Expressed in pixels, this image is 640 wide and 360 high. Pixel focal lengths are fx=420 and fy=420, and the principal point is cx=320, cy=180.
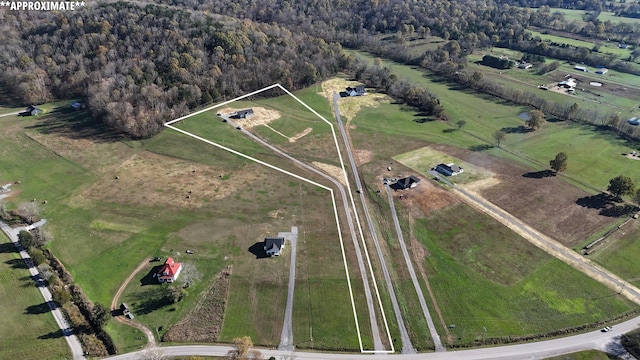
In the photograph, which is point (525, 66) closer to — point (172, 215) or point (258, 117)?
point (258, 117)

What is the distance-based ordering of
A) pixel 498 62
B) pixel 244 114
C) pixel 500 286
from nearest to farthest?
pixel 500 286, pixel 244 114, pixel 498 62

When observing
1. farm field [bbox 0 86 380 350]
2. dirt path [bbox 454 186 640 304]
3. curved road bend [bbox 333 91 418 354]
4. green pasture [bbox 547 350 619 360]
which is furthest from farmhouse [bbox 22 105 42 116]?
green pasture [bbox 547 350 619 360]

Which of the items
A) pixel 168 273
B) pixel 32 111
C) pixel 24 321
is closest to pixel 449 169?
pixel 168 273

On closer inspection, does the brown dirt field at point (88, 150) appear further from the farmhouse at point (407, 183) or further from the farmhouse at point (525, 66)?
the farmhouse at point (525, 66)

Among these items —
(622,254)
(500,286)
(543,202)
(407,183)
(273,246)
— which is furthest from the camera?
(407,183)

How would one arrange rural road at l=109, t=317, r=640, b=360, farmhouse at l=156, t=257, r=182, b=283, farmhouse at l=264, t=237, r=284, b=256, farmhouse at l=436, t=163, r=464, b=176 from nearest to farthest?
rural road at l=109, t=317, r=640, b=360 → farmhouse at l=156, t=257, r=182, b=283 → farmhouse at l=264, t=237, r=284, b=256 → farmhouse at l=436, t=163, r=464, b=176

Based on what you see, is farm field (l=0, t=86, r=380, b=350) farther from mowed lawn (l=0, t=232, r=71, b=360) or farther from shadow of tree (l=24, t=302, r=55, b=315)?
mowed lawn (l=0, t=232, r=71, b=360)

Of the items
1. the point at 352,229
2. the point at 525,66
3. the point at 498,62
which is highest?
the point at 498,62
